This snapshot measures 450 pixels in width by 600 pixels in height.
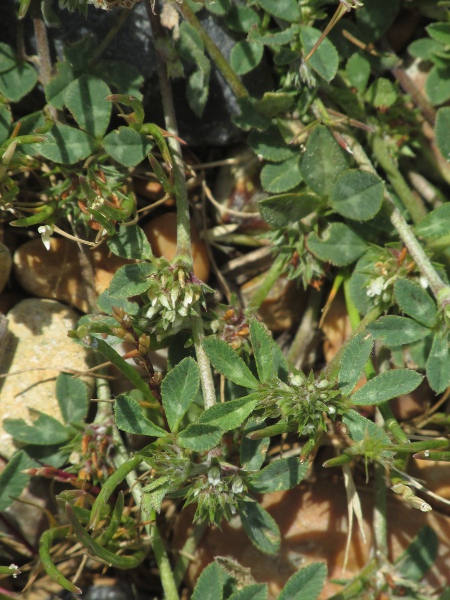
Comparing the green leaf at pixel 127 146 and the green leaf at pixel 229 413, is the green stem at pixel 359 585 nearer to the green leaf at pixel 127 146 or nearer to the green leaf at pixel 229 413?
the green leaf at pixel 229 413

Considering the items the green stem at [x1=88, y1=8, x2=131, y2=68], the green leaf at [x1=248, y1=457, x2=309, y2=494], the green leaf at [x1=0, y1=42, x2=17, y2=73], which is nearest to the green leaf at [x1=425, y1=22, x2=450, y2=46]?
the green stem at [x1=88, y1=8, x2=131, y2=68]

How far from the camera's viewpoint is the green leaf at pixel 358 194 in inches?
107

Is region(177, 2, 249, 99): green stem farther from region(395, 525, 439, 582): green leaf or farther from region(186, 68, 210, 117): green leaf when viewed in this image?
region(395, 525, 439, 582): green leaf

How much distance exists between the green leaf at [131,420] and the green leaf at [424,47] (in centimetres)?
222

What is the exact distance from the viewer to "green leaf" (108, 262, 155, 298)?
250 cm

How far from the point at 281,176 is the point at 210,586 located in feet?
5.89

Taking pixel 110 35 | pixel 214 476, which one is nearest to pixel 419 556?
pixel 214 476

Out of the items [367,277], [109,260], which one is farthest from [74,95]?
[367,277]

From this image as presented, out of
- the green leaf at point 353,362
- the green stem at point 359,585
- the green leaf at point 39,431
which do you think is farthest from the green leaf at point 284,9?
the green stem at point 359,585

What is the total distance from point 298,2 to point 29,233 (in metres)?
1.70

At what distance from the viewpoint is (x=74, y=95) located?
269cm

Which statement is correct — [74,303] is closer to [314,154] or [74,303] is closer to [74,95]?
[74,95]

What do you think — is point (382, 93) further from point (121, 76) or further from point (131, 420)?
point (131, 420)

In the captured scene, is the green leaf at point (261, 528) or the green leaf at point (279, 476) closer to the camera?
the green leaf at point (279, 476)
